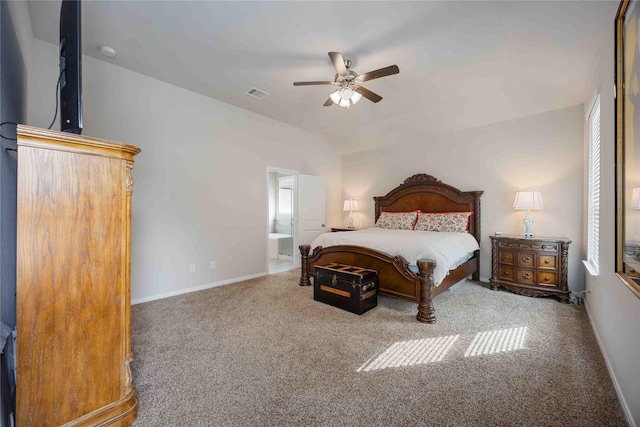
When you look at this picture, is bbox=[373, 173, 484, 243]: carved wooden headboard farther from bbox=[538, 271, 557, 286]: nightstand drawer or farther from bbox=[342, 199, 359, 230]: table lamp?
bbox=[538, 271, 557, 286]: nightstand drawer

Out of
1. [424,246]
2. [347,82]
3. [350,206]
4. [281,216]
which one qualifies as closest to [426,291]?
[424,246]

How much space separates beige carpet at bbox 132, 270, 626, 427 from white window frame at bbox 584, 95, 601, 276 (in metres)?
0.68

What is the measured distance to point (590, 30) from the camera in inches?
92.4

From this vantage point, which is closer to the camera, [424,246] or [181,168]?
[424,246]

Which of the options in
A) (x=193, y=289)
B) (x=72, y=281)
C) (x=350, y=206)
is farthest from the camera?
(x=350, y=206)

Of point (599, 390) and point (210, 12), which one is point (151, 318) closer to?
point (210, 12)

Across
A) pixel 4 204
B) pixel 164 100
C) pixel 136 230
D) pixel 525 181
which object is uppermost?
pixel 164 100

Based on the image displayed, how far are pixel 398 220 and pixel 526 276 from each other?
2.03 metres

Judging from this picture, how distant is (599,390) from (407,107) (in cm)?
381

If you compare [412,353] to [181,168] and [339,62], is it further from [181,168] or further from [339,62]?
[181,168]

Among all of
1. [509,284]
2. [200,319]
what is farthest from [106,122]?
[509,284]

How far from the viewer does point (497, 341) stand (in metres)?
2.35

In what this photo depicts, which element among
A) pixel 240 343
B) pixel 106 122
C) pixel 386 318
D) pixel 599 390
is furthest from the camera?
pixel 106 122

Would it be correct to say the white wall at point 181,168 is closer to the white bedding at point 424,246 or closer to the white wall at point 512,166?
the white bedding at point 424,246
